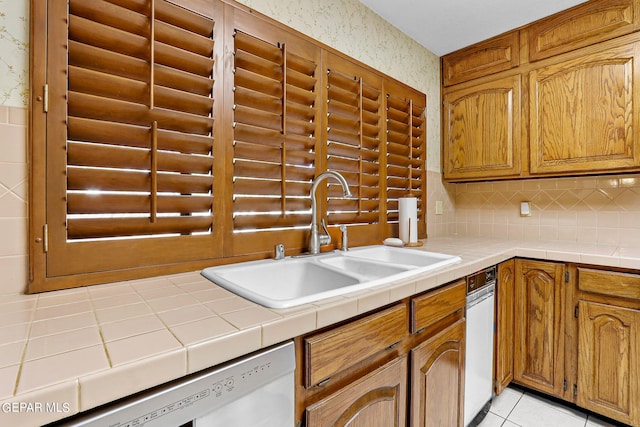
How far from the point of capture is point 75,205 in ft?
2.83

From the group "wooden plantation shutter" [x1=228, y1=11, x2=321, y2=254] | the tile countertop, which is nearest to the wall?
the tile countertop

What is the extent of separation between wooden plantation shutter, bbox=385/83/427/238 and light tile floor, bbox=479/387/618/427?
1084 mm

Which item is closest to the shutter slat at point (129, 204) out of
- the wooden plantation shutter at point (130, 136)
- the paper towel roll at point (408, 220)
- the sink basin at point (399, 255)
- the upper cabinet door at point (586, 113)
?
the wooden plantation shutter at point (130, 136)

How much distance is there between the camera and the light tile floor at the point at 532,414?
155cm

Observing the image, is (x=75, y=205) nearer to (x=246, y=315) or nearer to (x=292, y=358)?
(x=246, y=315)

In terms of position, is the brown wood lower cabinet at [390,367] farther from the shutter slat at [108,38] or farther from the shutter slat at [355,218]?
the shutter slat at [108,38]

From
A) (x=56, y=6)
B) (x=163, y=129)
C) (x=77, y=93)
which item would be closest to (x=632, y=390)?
(x=163, y=129)

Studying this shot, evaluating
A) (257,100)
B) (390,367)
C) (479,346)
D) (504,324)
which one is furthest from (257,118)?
(504,324)

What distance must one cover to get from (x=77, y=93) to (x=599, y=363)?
8.00 ft

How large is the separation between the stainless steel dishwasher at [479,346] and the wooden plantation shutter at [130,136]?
1165 mm

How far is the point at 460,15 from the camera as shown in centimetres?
182

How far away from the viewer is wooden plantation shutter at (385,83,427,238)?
1.88 meters

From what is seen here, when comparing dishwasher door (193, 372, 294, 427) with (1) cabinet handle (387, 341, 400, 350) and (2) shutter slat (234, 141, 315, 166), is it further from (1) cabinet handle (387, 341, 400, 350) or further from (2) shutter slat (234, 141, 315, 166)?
(2) shutter slat (234, 141, 315, 166)

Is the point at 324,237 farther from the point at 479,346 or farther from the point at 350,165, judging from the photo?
the point at 479,346
